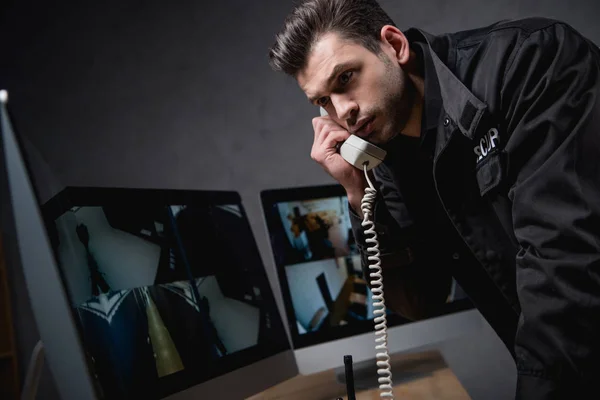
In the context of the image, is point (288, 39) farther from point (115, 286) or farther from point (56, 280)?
point (56, 280)

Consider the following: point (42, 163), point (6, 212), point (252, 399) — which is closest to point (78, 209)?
point (42, 163)

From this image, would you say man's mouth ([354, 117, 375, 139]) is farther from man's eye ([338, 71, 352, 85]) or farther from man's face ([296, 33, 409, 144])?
man's eye ([338, 71, 352, 85])

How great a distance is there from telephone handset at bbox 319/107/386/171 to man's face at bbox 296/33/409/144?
0.16ft

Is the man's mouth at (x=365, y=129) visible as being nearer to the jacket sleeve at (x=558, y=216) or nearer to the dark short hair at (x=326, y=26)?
the dark short hair at (x=326, y=26)

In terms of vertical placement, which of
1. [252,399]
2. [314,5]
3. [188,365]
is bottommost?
[252,399]

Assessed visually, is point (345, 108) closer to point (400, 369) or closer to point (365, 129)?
point (365, 129)

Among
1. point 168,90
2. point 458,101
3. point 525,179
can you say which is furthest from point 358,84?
point 168,90

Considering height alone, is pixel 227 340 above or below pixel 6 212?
below

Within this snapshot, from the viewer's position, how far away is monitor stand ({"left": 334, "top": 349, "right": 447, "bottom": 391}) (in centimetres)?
139

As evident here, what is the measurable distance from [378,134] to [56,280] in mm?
956

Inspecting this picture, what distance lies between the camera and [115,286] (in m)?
1.01

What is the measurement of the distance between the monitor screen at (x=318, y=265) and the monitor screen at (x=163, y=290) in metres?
0.08

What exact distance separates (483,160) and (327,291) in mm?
665

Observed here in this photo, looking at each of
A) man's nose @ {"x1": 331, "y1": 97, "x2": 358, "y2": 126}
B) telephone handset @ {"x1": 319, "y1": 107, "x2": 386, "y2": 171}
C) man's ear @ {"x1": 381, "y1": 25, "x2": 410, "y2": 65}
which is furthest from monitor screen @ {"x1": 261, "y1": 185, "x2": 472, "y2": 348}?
man's ear @ {"x1": 381, "y1": 25, "x2": 410, "y2": 65}
